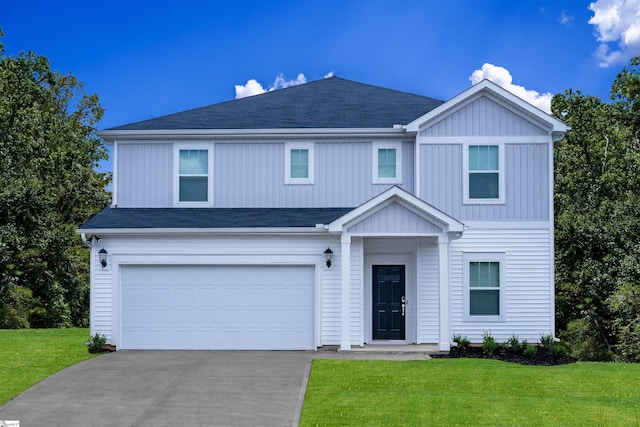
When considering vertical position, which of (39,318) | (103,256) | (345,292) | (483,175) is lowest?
(39,318)

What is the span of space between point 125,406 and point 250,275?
6.56 meters

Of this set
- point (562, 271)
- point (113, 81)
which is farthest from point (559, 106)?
point (113, 81)

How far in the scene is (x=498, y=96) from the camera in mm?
18109

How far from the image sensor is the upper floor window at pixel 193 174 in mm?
19062

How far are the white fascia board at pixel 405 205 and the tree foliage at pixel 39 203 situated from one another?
15.0m

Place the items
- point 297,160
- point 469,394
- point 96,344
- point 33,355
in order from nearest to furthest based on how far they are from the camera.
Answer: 1. point 469,394
2. point 33,355
3. point 96,344
4. point 297,160

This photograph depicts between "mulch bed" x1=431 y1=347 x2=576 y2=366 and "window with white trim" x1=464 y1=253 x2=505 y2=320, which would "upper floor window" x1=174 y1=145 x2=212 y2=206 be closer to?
"window with white trim" x1=464 y1=253 x2=505 y2=320

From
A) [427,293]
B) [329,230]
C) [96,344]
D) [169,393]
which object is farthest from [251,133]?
[169,393]

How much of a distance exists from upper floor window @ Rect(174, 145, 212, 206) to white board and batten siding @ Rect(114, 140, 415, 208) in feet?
0.59

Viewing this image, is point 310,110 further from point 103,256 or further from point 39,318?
point 39,318

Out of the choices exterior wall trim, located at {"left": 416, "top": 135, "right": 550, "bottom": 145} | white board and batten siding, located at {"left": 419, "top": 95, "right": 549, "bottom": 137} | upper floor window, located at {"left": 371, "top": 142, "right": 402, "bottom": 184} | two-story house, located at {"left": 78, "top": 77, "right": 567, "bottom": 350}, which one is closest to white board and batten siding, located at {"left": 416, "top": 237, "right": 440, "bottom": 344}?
two-story house, located at {"left": 78, "top": 77, "right": 567, "bottom": 350}

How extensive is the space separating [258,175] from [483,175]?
5948mm

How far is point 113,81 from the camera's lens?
30344 millimetres

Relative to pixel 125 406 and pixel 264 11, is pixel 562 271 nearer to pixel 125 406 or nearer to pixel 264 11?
pixel 264 11
